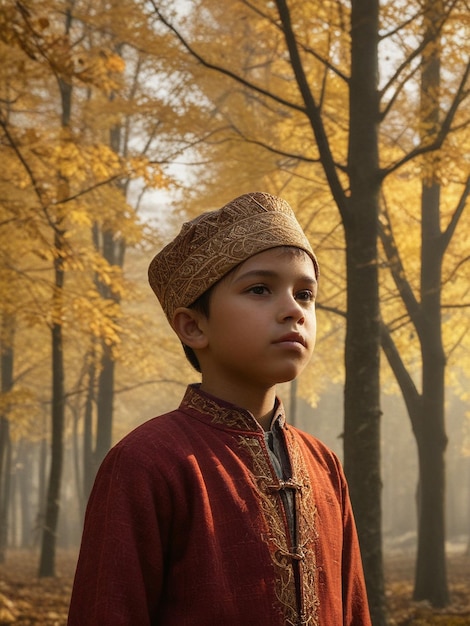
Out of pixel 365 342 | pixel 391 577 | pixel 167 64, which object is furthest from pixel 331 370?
pixel 365 342

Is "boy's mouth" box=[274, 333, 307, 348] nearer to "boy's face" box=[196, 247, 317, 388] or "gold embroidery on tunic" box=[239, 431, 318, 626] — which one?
"boy's face" box=[196, 247, 317, 388]

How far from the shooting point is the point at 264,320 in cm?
164

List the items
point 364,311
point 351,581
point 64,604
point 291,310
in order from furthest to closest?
point 64,604, point 364,311, point 351,581, point 291,310

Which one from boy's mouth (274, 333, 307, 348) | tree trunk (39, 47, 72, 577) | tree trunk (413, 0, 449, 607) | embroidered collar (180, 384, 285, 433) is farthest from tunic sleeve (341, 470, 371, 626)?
tree trunk (39, 47, 72, 577)

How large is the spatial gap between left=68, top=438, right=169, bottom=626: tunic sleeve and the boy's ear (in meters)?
0.32

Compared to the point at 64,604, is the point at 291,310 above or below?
above

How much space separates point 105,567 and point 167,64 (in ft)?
21.2

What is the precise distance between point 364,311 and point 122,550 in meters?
3.87

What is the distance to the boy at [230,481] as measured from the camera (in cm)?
152

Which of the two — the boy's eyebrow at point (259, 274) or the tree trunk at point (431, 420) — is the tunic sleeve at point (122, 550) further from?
the tree trunk at point (431, 420)

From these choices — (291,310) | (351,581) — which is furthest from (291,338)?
(351,581)

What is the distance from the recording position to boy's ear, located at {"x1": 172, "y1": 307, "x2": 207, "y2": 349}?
1.78 metres

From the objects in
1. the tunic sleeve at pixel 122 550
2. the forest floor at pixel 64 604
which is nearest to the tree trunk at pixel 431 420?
the forest floor at pixel 64 604

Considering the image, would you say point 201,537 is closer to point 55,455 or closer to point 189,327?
point 189,327
